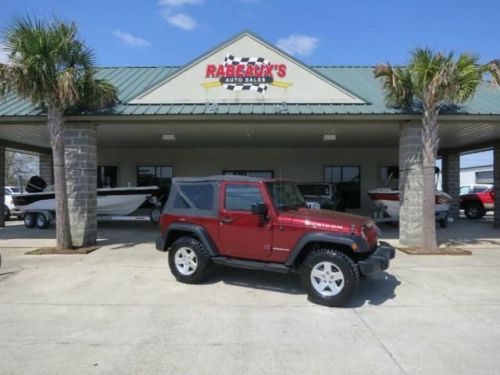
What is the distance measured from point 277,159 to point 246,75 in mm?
8695

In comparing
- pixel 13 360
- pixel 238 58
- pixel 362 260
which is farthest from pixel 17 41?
pixel 362 260

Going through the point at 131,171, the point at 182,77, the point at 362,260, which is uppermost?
the point at 182,77

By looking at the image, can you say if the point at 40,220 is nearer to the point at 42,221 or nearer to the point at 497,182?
the point at 42,221

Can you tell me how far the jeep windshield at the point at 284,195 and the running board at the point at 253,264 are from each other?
909 millimetres

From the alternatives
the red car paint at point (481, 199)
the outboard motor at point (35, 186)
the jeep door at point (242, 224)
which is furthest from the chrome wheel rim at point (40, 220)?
the red car paint at point (481, 199)

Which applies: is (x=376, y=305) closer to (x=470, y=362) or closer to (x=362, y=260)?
(x=362, y=260)

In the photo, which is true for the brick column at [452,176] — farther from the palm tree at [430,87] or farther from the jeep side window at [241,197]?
the jeep side window at [241,197]

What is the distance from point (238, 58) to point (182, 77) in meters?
1.56

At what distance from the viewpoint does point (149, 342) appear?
4.91m

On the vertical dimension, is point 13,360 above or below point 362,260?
below

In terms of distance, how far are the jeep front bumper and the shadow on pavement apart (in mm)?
557

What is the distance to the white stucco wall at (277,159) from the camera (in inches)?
776

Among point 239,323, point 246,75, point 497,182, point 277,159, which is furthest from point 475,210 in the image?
point 239,323

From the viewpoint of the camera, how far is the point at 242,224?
22.9 ft
